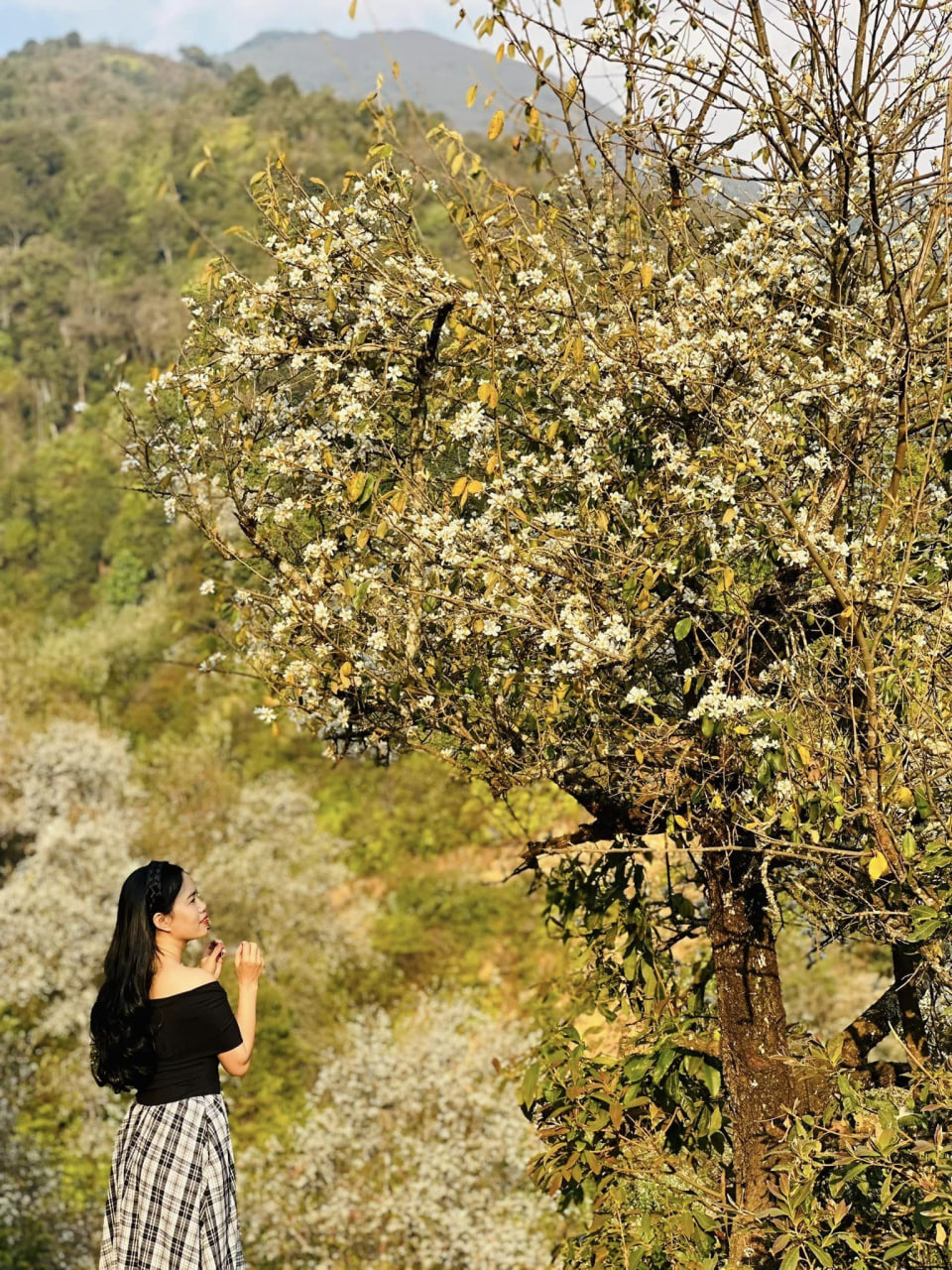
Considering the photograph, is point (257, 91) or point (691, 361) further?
point (257, 91)

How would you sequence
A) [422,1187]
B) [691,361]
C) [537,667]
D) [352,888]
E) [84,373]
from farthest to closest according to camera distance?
[84,373]
[352,888]
[422,1187]
[537,667]
[691,361]

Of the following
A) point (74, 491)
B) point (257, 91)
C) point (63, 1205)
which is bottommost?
point (63, 1205)

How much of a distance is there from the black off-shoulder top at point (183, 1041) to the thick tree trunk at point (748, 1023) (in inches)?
59.9

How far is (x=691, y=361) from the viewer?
11.3 feet

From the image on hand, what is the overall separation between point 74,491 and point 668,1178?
54.3m

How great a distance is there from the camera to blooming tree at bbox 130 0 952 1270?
11.2 ft

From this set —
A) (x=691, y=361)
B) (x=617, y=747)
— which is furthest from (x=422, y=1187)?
(x=691, y=361)

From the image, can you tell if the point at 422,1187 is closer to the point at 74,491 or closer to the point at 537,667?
the point at 537,667

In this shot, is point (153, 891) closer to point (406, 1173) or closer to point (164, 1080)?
point (164, 1080)

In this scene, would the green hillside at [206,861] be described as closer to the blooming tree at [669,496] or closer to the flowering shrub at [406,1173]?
the flowering shrub at [406,1173]

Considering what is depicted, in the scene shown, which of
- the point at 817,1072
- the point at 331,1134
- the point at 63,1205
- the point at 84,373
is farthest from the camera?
the point at 84,373

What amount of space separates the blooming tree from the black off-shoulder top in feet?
3.09

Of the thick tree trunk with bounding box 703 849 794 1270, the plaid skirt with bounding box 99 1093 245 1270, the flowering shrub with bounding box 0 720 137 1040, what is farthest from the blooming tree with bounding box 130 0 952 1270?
the flowering shrub with bounding box 0 720 137 1040

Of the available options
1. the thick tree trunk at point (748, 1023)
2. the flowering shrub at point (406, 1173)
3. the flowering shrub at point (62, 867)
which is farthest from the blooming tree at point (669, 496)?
the flowering shrub at point (62, 867)
